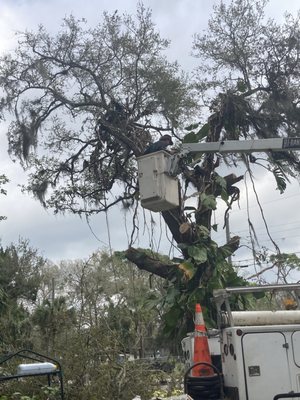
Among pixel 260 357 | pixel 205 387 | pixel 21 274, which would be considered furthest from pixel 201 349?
pixel 21 274

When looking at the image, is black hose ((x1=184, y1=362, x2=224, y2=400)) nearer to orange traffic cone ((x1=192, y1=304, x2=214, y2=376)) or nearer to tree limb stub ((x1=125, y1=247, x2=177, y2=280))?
orange traffic cone ((x1=192, y1=304, x2=214, y2=376))

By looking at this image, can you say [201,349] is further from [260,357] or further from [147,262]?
[147,262]

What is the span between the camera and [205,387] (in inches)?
337

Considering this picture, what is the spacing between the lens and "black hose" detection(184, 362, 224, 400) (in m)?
8.51

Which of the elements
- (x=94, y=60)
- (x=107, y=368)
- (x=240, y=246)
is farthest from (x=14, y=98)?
(x=107, y=368)

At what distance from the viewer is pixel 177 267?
44.7 feet

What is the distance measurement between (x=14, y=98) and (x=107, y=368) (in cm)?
824

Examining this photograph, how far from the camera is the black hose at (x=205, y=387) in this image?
851 cm

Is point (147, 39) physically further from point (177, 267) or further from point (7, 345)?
point (7, 345)

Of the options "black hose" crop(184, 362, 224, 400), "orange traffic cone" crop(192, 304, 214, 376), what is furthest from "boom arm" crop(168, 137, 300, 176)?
"black hose" crop(184, 362, 224, 400)

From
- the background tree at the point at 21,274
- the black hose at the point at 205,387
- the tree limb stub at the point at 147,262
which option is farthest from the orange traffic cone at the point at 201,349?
the background tree at the point at 21,274

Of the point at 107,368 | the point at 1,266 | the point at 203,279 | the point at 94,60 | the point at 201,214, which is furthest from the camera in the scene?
the point at 1,266

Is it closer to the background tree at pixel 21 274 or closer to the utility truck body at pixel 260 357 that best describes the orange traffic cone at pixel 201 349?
the utility truck body at pixel 260 357

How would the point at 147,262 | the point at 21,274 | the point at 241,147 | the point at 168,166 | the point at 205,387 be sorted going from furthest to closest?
the point at 21,274
the point at 147,262
the point at 241,147
the point at 168,166
the point at 205,387
